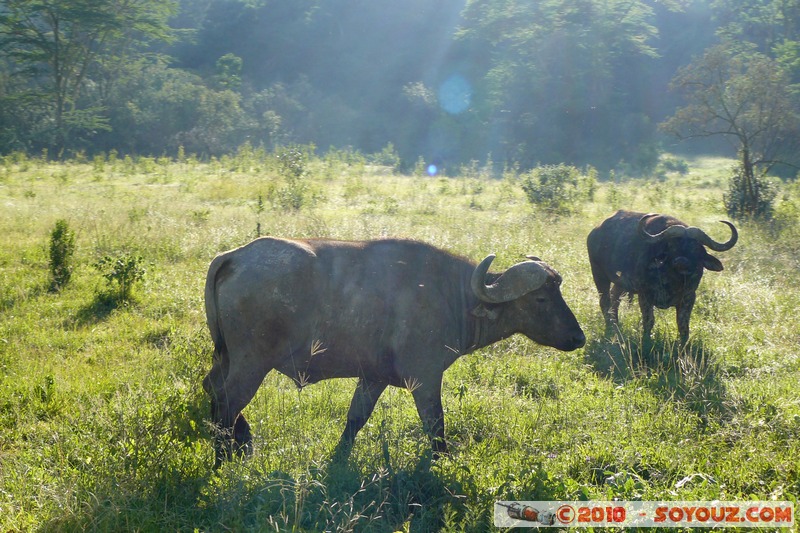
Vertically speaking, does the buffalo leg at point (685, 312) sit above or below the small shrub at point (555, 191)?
above

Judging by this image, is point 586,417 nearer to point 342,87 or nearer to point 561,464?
point 561,464

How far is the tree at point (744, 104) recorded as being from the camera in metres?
17.2

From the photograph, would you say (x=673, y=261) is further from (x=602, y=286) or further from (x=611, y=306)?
(x=602, y=286)

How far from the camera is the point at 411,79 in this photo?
2191 inches

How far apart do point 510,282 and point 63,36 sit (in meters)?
30.2

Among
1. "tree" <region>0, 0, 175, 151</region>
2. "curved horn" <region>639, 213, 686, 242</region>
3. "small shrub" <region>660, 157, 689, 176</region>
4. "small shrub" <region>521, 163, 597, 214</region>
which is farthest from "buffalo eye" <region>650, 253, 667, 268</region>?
"small shrub" <region>660, 157, 689, 176</region>

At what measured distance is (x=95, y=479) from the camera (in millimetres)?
4289

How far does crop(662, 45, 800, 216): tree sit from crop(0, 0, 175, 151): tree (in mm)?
20593

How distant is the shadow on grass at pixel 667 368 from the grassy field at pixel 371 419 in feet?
0.11

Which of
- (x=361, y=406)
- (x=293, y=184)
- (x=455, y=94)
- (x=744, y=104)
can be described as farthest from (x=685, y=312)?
(x=455, y=94)

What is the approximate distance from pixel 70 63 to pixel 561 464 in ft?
95.6

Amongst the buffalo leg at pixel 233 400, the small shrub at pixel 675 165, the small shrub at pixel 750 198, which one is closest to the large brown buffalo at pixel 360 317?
the buffalo leg at pixel 233 400

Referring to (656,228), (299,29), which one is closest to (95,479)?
(656,228)

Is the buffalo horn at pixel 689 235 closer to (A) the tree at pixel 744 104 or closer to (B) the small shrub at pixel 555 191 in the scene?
(B) the small shrub at pixel 555 191
